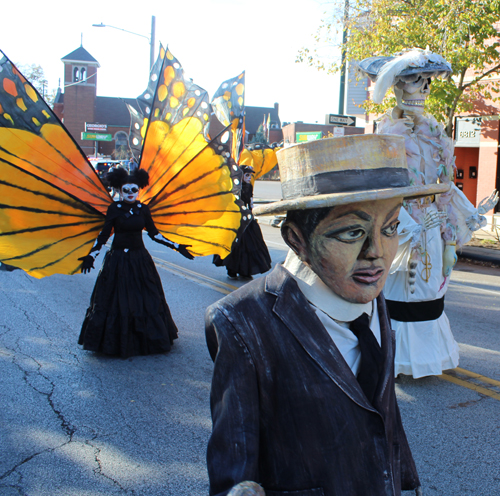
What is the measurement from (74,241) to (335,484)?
4.30 meters

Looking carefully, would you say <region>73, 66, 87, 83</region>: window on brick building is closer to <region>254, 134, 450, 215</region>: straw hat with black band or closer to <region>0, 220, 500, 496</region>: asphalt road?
<region>0, 220, 500, 496</region>: asphalt road

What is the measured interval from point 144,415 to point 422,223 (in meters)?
2.76

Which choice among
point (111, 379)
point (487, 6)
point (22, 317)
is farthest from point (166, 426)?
point (487, 6)

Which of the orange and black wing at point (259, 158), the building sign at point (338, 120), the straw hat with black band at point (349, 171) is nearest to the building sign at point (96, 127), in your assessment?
the building sign at point (338, 120)

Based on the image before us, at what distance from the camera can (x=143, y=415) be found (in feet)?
13.8

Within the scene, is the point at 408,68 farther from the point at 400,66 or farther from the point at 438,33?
the point at 438,33

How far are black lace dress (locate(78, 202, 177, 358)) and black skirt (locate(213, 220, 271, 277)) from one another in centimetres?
333

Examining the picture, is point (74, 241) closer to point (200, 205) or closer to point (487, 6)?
point (200, 205)

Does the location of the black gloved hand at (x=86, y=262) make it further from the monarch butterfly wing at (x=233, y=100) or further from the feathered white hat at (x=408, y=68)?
the monarch butterfly wing at (x=233, y=100)

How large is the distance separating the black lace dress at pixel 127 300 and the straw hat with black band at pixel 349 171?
4155 mm

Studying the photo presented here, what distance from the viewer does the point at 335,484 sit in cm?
142

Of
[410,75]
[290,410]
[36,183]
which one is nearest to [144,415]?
[36,183]

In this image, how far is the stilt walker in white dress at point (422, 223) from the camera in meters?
4.30

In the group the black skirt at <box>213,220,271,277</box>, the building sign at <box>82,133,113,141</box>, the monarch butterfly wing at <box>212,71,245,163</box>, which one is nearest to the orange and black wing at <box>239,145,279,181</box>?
the monarch butterfly wing at <box>212,71,245,163</box>
